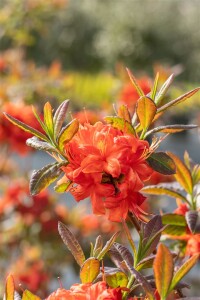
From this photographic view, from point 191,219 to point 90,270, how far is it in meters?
0.23

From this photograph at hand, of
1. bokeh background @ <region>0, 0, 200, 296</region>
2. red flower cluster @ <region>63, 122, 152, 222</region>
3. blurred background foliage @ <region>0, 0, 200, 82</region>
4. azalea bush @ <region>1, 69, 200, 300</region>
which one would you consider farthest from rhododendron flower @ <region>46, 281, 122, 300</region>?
blurred background foliage @ <region>0, 0, 200, 82</region>

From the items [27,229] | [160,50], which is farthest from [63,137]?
[160,50]

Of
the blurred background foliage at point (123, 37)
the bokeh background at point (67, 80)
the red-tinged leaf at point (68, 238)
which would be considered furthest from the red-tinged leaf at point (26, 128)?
the blurred background foliage at point (123, 37)

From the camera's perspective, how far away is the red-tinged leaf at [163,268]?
25.0 inches

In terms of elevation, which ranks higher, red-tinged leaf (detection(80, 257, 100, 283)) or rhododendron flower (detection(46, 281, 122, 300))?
rhododendron flower (detection(46, 281, 122, 300))

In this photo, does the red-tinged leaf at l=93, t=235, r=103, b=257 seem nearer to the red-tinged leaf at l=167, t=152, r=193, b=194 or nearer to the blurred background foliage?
the red-tinged leaf at l=167, t=152, r=193, b=194

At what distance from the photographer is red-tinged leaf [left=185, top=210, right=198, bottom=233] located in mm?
919

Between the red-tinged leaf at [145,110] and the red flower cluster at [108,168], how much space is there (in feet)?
0.10

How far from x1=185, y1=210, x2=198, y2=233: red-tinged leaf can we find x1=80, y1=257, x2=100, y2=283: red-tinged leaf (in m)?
0.21

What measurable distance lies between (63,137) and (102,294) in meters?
0.19

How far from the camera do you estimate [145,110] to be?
798 millimetres

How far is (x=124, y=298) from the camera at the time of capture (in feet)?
2.44

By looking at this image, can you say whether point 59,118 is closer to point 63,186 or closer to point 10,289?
point 63,186

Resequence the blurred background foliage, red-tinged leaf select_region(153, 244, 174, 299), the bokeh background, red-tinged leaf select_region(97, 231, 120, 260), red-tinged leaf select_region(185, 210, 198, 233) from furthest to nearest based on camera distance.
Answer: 1. the blurred background foliage
2. the bokeh background
3. red-tinged leaf select_region(185, 210, 198, 233)
4. red-tinged leaf select_region(97, 231, 120, 260)
5. red-tinged leaf select_region(153, 244, 174, 299)
